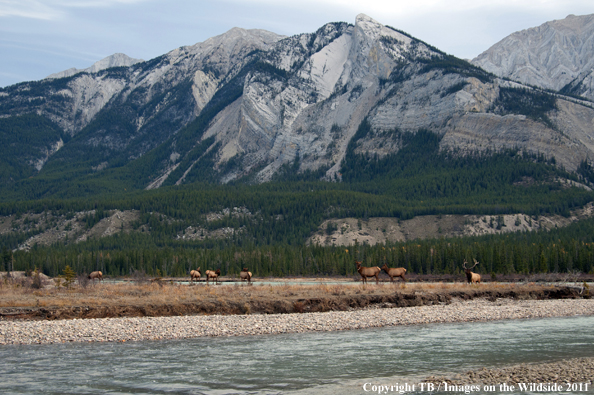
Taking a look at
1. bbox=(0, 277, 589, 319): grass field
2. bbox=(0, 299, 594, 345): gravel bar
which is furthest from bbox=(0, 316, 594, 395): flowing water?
bbox=(0, 277, 589, 319): grass field

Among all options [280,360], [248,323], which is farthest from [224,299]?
[280,360]

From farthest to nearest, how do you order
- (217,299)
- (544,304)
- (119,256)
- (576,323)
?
(119,256) < (544,304) < (217,299) < (576,323)

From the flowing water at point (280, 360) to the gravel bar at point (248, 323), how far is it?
1.99 meters

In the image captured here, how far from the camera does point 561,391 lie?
2703cm

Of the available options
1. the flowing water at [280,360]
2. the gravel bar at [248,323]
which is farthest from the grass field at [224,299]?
the flowing water at [280,360]

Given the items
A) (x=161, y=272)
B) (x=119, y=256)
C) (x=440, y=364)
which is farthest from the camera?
(x=119, y=256)

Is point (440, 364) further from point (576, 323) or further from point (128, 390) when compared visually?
point (576, 323)

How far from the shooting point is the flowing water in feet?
93.1

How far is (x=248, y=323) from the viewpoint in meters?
46.3

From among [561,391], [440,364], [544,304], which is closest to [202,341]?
[440,364]

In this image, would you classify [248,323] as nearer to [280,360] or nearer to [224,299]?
[224,299]

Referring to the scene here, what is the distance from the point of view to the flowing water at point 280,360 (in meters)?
28.4

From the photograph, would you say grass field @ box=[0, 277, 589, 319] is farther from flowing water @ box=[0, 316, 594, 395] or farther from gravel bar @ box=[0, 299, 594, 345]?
flowing water @ box=[0, 316, 594, 395]

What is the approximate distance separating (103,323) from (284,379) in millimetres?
20497
